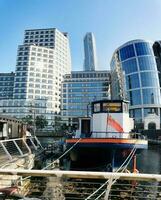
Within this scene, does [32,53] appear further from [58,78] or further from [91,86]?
[91,86]

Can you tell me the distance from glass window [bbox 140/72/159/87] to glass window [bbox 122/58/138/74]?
449 centimetres

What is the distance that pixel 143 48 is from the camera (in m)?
109

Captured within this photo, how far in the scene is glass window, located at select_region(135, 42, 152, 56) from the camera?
109 m

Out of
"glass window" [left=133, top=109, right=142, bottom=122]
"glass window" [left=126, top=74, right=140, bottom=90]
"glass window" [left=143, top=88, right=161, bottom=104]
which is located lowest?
"glass window" [left=133, top=109, right=142, bottom=122]

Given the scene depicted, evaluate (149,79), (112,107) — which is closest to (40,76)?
(149,79)

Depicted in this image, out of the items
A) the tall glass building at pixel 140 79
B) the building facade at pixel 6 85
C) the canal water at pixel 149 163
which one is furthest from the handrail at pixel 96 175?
the building facade at pixel 6 85

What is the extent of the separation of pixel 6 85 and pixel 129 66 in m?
88.3

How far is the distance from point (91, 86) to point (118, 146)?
427ft

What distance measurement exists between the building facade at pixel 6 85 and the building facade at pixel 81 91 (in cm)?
3642

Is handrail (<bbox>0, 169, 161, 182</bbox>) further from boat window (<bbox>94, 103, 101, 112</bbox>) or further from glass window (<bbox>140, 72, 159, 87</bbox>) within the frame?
glass window (<bbox>140, 72, 159, 87</bbox>)

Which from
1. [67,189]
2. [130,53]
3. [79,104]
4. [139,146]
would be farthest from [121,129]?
[79,104]

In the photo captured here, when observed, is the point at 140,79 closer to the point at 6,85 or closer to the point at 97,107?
the point at 97,107

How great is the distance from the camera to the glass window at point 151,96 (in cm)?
10481

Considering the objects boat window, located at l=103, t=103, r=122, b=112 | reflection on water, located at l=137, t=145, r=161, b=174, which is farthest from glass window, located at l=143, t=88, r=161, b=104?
boat window, located at l=103, t=103, r=122, b=112
